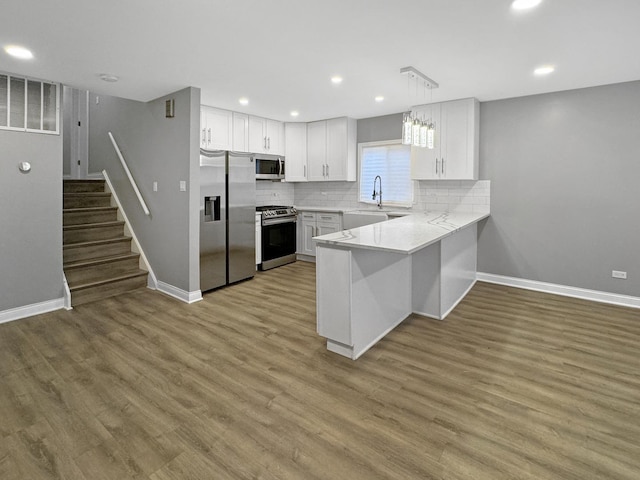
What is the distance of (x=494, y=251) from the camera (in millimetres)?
4832

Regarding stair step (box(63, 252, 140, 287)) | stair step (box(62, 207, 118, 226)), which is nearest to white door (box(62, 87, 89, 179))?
stair step (box(62, 207, 118, 226))

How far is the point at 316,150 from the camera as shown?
611 cm

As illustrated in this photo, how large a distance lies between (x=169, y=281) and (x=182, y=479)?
3.17m

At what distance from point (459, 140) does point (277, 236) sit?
10.1ft

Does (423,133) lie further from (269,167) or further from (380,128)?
(269,167)

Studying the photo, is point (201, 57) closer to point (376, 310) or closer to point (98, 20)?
point (98, 20)

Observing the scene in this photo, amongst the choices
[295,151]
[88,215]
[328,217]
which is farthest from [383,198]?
[88,215]

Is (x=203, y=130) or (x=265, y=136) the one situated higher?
(x=265, y=136)

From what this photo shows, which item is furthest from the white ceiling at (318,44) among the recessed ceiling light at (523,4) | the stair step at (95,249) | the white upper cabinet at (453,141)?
the stair step at (95,249)

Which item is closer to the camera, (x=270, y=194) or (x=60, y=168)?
(x=60, y=168)

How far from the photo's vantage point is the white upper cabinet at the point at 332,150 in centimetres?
579

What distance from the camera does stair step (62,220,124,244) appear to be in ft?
15.1

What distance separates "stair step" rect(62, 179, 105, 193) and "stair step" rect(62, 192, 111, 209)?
0.56ft

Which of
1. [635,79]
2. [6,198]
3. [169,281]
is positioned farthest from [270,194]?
[635,79]
